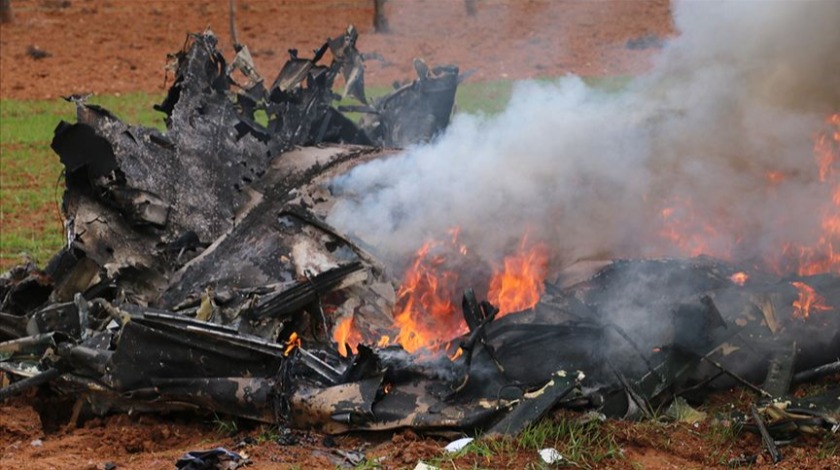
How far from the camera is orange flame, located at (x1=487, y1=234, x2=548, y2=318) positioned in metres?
7.02

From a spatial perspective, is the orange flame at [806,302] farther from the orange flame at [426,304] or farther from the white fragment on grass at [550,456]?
the orange flame at [426,304]

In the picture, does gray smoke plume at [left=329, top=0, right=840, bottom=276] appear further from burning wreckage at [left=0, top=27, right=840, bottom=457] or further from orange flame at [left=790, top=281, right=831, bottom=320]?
orange flame at [left=790, top=281, right=831, bottom=320]

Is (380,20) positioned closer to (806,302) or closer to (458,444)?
(806,302)

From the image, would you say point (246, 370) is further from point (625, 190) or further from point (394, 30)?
point (394, 30)

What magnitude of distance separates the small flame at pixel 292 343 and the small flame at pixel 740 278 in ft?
9.20

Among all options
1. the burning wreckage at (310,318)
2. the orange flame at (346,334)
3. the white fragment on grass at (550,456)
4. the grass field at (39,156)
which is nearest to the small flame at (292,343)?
the burning wreckage at (310,318)

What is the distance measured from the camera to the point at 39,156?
1559 centimetres

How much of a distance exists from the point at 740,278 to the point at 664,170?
53.2 inches

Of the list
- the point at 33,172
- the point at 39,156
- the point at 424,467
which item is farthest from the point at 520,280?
the point at 39,156

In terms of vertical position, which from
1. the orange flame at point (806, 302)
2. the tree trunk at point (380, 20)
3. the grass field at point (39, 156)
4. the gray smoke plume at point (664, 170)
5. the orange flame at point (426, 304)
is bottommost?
the grass field at point (39, 156)

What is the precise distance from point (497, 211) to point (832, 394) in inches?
111

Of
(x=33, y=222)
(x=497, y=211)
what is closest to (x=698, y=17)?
(x=497, y=211)

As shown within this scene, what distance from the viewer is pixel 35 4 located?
27016 mm

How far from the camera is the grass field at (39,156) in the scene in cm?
1120
